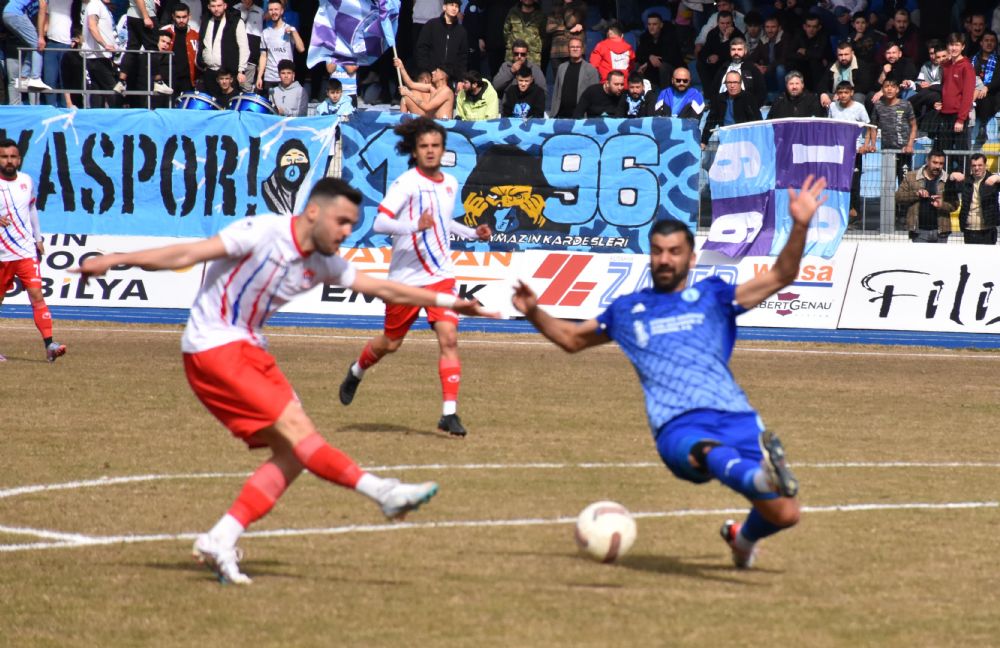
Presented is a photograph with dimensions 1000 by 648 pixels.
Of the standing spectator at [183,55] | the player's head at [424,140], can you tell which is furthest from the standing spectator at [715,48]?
the player's head at [424,140]

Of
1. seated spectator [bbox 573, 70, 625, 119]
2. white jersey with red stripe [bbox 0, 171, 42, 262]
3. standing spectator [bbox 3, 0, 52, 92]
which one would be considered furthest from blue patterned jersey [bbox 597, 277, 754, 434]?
standing spectator [bbox 3, 0, 52, 92]

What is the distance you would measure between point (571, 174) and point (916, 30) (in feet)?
22.5

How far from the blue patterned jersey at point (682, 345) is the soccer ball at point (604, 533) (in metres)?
0.56

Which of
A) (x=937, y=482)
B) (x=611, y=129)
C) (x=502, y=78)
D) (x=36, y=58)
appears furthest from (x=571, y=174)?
(x=937, y=482)

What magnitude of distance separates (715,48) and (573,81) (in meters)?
2.59

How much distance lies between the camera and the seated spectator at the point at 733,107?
22344mm

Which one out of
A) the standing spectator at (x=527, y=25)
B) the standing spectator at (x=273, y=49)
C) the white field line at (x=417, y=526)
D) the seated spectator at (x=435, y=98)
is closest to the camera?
the white field line at (x=417, y=526)

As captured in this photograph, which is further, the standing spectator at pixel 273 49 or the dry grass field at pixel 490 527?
the standing spectator at pixel 273 49

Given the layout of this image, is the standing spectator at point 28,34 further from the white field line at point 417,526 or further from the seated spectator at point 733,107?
the white field line at point 417,526

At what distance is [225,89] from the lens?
24.3 metres

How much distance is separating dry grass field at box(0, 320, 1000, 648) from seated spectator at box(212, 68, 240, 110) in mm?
9344

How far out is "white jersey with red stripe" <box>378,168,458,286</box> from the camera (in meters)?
12.4

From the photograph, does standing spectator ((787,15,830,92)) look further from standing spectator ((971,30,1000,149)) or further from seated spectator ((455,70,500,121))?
seated spectator ((455,70,500,121))

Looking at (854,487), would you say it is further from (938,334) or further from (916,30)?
(916,30)
